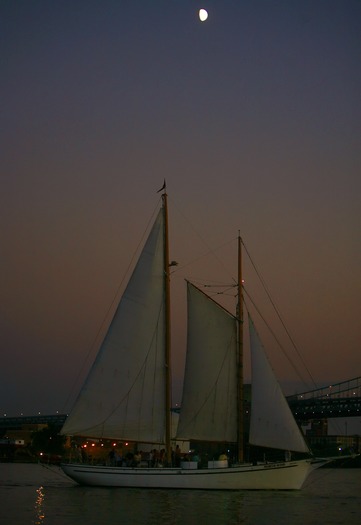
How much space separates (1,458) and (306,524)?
156617mm

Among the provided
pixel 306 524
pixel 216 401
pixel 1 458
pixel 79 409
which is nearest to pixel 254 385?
pixel 216 401

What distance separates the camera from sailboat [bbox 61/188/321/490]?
4819cm

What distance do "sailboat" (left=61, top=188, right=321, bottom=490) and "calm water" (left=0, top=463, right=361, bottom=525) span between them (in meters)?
1.09

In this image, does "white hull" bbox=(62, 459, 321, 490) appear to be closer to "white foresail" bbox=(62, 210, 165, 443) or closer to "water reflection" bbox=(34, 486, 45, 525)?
"white foresail" bbox=(62, 210, 165, 443)

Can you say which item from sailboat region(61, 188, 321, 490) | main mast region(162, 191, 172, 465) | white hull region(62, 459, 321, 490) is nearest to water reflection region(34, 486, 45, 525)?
sailboat region(61, 188, 321, 490)

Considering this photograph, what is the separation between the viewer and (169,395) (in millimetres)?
51250

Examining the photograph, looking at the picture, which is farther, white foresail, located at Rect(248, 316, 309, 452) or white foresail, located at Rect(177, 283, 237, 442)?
white foresail, located at Rect(177, 283, 237, 442)

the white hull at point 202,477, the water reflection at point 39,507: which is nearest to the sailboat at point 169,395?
the white hull at point 202,477

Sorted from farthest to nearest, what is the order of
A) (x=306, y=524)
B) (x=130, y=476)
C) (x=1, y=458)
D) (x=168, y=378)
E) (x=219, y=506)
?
(x=1, y=458) → (x=168, y=378) → (x=130, y=476) → (x=219, y=506) → (x=306, y=524)

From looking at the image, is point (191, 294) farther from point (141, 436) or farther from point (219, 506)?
point (219, 506)

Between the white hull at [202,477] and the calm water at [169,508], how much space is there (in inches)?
17.3

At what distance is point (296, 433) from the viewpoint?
49594 millimetres

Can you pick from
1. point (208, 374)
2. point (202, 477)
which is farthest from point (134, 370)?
point (202, 477)

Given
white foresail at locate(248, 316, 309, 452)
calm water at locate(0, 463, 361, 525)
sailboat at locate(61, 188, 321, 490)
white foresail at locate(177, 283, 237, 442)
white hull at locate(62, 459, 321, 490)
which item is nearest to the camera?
calm water at locate(0, 463, 361, 525)
